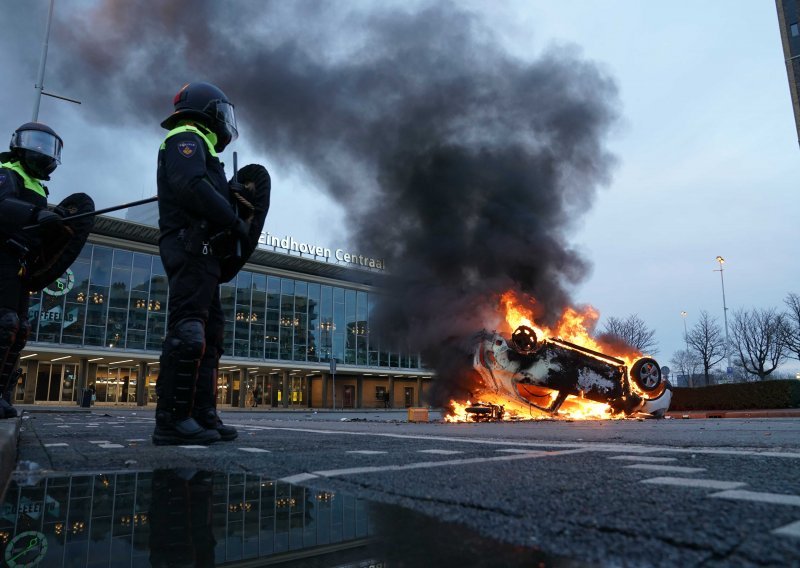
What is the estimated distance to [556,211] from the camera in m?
18.2

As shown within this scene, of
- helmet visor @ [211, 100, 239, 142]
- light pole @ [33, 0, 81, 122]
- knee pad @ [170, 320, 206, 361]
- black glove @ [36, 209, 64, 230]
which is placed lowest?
knee pad @ [170, 320, 206, 361]

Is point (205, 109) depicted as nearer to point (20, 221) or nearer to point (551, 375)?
point (20, 221)

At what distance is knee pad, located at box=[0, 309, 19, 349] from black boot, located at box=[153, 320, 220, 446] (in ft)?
10.1

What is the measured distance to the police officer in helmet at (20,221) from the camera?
6016 mm

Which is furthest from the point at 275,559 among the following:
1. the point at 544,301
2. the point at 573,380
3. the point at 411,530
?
the point at 544,301

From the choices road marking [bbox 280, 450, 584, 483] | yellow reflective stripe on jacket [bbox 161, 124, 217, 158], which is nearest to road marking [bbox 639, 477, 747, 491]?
road marking [bbox 280, 450, 584, 483]

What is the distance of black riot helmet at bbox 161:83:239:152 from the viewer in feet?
15.8

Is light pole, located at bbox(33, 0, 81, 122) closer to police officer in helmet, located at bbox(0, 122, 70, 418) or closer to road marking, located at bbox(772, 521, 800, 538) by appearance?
police officer in helmet, located at bbox(0, 122, 70, 418)

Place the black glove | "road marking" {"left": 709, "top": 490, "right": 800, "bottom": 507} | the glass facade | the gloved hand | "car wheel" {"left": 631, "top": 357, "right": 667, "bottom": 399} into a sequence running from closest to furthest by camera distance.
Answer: "road marking" {"left": 709, "top": 490, "right": 800, "bottom": 507} → the gloved hand → the black glove → "car wheel" {"left": 631, "top": 357, "right": 667, "bottom": 399} → the glass facade

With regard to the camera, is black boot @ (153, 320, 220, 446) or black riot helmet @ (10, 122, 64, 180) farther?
black riot helmet @ (10, 122, 64, 180)

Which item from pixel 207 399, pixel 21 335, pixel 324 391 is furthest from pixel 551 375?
pixel 324 391

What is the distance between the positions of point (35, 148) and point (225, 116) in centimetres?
323

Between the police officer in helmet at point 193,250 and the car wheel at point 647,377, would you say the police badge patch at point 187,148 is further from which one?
the car wheel at point 647,377

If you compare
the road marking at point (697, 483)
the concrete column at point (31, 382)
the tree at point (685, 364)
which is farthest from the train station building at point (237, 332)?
the tree at point (685, 364)
